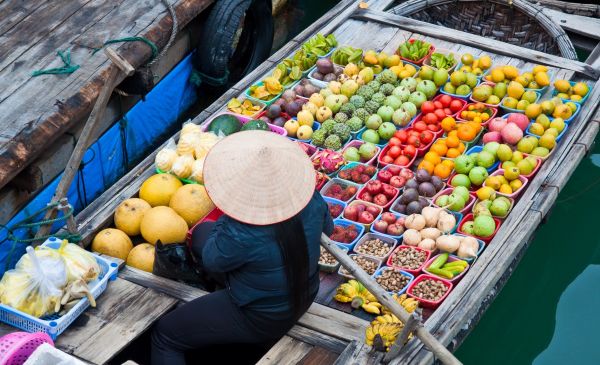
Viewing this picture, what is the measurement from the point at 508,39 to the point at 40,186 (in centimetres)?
384

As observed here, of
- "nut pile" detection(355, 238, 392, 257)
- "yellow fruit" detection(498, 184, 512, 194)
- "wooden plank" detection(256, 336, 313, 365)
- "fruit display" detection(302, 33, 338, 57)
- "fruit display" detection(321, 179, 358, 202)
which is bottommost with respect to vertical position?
"wooden plank" detection(256, 336, 313, 365)

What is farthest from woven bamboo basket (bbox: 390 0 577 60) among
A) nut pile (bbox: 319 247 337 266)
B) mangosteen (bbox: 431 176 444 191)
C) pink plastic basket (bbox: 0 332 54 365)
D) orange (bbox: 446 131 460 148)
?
pink plastic basket (bbox: 0 332 54 365)

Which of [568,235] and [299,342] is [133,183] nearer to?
[299,342]

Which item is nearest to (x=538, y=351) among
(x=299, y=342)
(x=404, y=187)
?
(x=404, y=187)

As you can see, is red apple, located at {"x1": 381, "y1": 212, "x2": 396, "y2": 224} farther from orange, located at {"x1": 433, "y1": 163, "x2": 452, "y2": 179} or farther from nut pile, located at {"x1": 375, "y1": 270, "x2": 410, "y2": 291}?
orange, located at {"x1": 433, "y1": 163, "x2": 452, "y2": 179}

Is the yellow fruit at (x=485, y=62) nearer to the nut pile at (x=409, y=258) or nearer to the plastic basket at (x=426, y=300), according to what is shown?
the nut pile at (x=409, y=258)

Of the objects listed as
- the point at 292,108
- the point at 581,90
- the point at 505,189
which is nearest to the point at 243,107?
the point at 292,108

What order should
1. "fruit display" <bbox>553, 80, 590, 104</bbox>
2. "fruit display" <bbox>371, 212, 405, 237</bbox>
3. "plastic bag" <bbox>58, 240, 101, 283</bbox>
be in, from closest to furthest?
1. "plastic bag" <bbox>58, 240, 101, 283</bbox>
2. "fruit display" <bbox>371, 212, 405, 237</bbox>
3. "fruit display" <bbox>553, 80, 590, 104</bbox>

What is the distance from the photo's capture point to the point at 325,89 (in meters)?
5.11

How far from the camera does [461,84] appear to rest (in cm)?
520

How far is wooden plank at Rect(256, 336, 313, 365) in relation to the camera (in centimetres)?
334

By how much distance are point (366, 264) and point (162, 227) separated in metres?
1.06

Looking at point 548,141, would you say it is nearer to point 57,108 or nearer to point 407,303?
point 407,303

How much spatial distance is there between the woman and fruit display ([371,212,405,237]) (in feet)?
2.58
